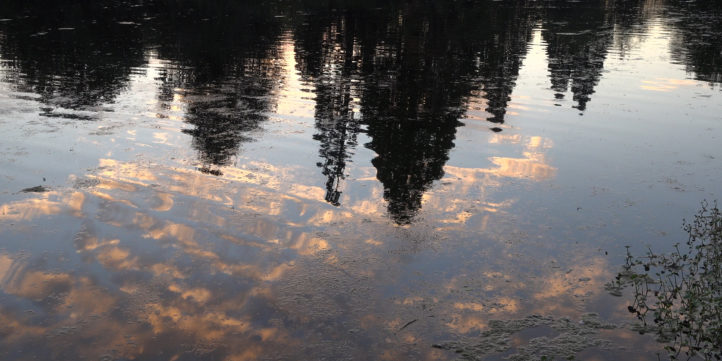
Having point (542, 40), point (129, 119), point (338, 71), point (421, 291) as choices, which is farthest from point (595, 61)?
point (421, 291)

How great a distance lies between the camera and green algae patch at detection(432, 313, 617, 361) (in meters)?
6.85

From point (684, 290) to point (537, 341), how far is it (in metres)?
2.29

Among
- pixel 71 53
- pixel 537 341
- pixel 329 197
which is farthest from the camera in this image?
pixel 71 53

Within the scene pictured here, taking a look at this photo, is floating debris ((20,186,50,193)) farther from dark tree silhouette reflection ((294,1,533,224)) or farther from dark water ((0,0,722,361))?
dark tree silhouette reflection ((294,1,533,224))

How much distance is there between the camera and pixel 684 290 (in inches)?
317

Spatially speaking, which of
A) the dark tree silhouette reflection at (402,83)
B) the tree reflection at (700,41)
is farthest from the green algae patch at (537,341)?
the tree reflection at (700,41)

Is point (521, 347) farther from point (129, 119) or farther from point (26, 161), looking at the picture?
point (129, 119)

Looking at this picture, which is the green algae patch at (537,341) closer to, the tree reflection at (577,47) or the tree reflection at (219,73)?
the tree reflection at (219,73)

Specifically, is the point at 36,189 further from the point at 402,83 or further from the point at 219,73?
the point at 402,83

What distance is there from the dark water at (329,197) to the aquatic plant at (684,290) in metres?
0.25

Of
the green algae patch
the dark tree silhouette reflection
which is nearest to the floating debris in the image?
the dark tree silhouette reflection

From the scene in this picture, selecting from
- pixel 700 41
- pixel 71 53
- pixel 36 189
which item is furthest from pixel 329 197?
pixel 700 41

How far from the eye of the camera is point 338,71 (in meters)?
23.4

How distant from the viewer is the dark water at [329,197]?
24.5ft
